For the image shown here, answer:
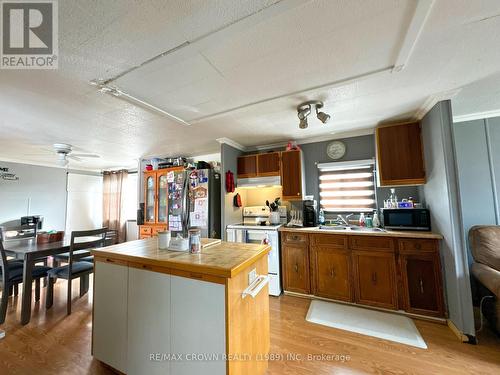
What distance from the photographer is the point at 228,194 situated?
3326mm

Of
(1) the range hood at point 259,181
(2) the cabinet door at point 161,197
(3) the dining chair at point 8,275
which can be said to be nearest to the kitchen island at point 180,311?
(3) the dining chair at point 8,275

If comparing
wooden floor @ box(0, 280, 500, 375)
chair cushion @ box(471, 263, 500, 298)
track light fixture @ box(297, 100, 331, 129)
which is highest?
track light fixture @ box(297, 100, 331, 129)

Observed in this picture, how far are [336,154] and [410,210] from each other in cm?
127

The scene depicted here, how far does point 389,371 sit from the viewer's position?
155cm

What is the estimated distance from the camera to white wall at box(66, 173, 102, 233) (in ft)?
17.3

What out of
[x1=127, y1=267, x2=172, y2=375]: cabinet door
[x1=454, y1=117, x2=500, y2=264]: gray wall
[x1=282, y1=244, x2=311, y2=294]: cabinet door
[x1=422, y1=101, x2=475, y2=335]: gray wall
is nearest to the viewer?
[x1=127, y1=267, x2=172, y2=375]: cabinet door

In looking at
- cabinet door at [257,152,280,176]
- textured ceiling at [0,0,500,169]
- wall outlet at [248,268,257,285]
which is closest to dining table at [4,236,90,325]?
textured ceiling at [0,0,500,169]

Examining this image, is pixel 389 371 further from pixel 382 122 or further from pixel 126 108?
pixel 126 108

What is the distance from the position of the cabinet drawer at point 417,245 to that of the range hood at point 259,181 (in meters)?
1.78

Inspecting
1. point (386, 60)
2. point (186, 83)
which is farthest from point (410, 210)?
point (186, 83)

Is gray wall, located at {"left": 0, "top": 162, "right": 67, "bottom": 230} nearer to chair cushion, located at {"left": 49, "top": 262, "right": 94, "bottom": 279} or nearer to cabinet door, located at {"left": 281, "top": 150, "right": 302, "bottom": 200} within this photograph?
chair cushion, located at {"left": 49, "top": 262, "right": 94, "bottom": 279}

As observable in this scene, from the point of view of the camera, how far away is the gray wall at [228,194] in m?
3.22

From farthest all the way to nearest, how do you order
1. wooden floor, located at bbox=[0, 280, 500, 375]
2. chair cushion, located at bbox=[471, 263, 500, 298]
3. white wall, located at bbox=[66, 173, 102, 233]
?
white wall, located at bbox=[66, 173, 102, 233] → chair cushion, located at bbox=[471, 263, 500, 298] → wooden floor, located at bbox=[0, 280, 500, 375]

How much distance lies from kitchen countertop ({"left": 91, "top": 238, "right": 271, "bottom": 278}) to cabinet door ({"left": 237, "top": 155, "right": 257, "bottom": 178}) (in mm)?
1827
